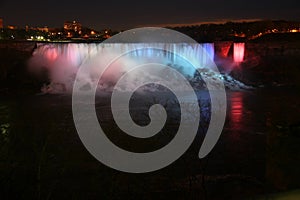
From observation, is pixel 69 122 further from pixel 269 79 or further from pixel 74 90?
pixel 269 79

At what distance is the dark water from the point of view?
246 inches

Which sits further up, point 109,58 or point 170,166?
point 109,58

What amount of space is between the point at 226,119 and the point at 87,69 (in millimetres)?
14871

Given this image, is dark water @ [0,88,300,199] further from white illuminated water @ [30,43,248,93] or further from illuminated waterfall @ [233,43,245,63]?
illuminated waterfall @ [233,43,245,63]

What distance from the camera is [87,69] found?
2602 centimetres

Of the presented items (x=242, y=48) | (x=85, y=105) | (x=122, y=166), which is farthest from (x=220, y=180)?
(x=242, y=48)

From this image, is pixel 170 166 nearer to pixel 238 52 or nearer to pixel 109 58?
pixel 109 58

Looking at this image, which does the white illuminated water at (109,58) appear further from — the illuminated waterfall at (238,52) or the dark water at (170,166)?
the dark water at (170,166)

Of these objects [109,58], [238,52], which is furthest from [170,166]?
[238,52]

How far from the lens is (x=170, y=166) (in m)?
8.41

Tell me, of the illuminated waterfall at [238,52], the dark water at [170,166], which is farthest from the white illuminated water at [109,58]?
the dark water at [170,166]

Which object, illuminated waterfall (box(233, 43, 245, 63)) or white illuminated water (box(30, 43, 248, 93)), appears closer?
white illuminated water (box(30, 43, 248, 93))

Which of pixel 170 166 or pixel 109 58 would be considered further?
pixel 109 58

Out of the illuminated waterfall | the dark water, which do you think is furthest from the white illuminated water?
the dark water
